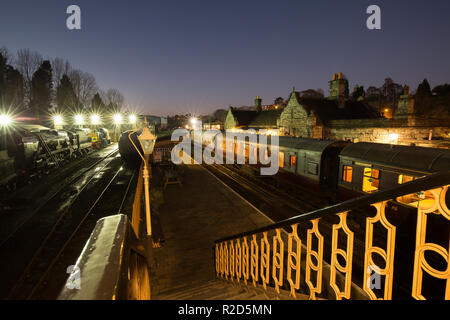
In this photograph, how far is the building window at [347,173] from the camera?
40.7 ft

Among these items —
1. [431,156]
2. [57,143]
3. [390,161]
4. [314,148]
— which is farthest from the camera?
[57,143]

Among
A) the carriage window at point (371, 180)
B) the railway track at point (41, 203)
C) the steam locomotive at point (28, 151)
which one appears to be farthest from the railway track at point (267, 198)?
the steam locomotive at point (28, 151)

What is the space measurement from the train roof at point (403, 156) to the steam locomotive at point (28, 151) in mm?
21140

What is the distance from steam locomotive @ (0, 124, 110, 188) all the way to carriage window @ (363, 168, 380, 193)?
→ 21.3 m

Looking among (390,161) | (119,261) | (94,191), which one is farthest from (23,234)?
(390,161)

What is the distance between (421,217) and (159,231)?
938 centimetres

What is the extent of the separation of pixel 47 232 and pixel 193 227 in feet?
20.4

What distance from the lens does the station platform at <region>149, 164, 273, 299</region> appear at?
7.42 meters

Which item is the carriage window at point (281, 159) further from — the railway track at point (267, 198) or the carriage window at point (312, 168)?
the carriage window at point (312, 168)

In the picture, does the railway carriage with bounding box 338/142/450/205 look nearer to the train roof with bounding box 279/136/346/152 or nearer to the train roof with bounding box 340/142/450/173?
the train roof with bounding box 340/142/450/173

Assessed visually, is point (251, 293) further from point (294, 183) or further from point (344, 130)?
point (344, 130)

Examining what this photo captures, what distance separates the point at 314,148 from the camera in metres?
14.4

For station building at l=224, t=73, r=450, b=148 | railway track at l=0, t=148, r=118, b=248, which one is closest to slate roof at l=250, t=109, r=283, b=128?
station building at l=224, t=73, r=450, b=148

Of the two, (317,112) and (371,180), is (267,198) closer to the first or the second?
(371,180)
